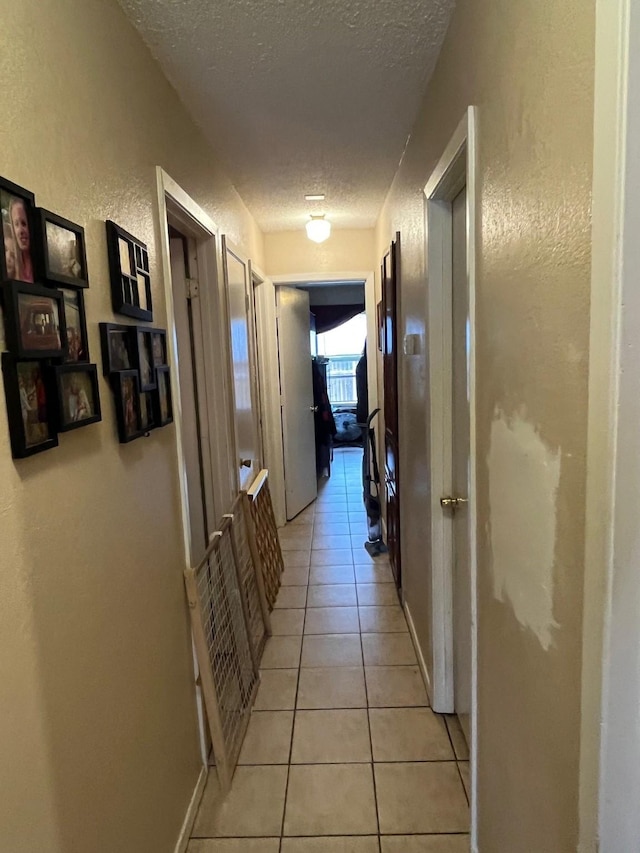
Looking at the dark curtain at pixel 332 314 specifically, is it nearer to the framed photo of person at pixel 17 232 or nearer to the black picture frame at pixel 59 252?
the black picture frame at pixel 59 252

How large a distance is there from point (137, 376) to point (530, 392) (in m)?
0.97

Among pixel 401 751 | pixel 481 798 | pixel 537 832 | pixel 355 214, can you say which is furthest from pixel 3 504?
pixel 355 214

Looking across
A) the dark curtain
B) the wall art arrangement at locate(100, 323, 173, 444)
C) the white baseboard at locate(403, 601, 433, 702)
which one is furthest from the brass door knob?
the dark curtain

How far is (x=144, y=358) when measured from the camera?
4.82ft

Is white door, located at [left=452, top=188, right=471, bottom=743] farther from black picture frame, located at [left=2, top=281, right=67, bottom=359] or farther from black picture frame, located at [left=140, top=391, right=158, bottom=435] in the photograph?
black picture frame, located at [left=2, top=281, right=67, bottom=359]

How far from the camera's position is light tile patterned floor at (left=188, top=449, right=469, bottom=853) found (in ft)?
5.58

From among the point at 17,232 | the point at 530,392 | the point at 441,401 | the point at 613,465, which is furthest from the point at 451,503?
the point at 17,232

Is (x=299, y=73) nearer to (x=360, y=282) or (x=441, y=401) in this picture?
(x=441, y=401)

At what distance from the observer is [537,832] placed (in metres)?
1.06

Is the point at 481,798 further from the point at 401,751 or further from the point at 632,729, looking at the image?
the point at 632,729

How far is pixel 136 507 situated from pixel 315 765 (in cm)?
129

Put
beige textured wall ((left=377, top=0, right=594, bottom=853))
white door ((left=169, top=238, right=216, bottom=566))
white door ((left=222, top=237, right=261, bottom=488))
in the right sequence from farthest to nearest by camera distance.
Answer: white door ((left=222, top=237, right=261, bottom=488)), white door ((left=169, top=238, right=216, bottom=566)), beige textured wall ((left=377, top=0, right=594, bottom=853))

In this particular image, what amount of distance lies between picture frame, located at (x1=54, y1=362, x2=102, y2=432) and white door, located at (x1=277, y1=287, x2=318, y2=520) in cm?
350

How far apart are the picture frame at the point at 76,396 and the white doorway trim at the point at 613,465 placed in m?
0.92
